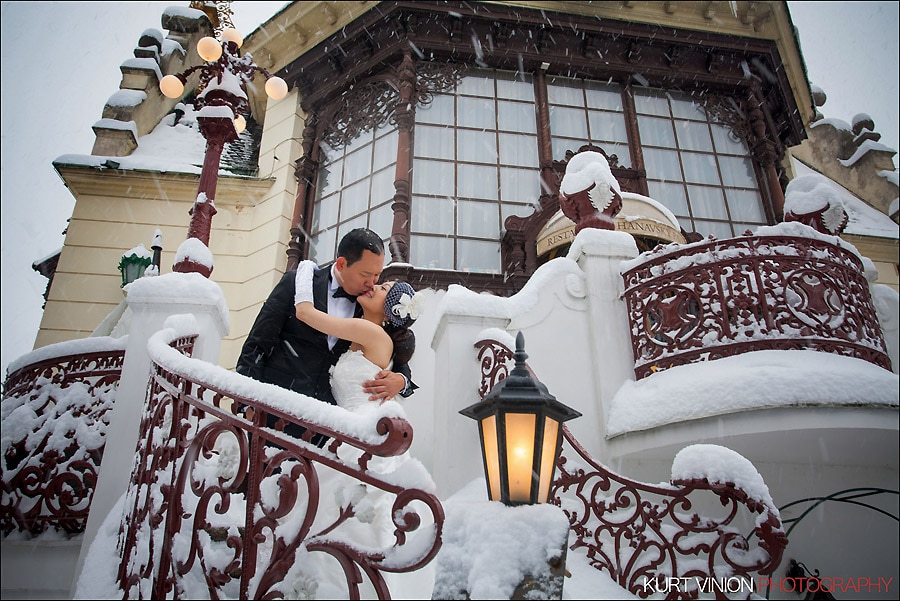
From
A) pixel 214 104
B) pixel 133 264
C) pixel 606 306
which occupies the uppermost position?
pixel 214 104

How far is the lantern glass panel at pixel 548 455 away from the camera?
93.4 inches

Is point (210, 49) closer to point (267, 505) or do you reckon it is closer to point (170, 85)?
point (170, 85)

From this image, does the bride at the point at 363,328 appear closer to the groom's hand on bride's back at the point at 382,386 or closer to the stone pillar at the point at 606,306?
the groom's hand on bride's back at the point at 382,386

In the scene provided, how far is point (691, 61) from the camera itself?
1024cm

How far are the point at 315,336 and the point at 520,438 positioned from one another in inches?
52.6

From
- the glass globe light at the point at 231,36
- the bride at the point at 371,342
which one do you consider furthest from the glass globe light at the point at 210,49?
the bride at the point at 371,342

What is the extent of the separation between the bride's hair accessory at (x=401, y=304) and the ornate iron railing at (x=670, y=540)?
1114mm

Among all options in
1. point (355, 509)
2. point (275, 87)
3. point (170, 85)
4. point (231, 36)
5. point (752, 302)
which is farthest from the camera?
point (275, 87)

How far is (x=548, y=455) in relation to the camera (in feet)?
8.01

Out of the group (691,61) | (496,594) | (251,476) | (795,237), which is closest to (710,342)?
(795,237)

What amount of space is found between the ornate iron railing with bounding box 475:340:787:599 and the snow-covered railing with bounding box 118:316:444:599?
0.98 metres

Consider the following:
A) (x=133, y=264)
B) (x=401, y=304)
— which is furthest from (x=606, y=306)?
(x=133, y=264)

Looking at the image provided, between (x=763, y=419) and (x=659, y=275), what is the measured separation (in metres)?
A: 1.44

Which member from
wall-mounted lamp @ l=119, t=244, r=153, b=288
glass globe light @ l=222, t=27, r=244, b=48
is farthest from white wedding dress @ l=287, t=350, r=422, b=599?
wall-mounted lamp @ l=119, t=244, r=153, b=288
